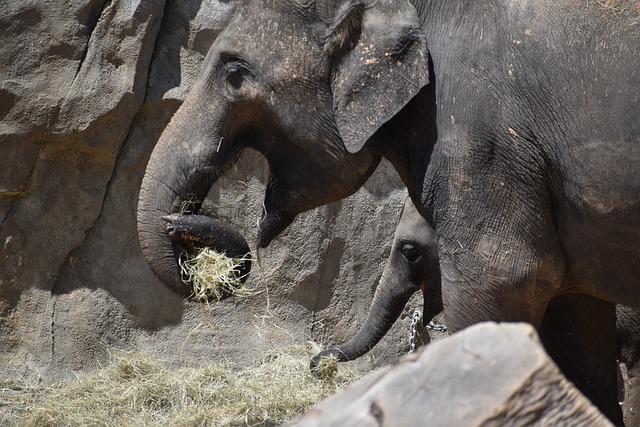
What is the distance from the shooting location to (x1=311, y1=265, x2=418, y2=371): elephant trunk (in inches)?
203

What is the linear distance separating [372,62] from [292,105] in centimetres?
36

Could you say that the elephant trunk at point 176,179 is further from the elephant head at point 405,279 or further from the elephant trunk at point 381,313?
the elephant trunk at point 381,313

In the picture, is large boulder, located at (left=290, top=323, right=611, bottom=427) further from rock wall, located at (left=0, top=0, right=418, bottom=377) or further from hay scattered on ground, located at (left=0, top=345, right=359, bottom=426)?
rock wall, located at (left=0, top=0, right=418, bottom=377)

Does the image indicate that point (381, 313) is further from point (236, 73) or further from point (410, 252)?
point (236, 73)

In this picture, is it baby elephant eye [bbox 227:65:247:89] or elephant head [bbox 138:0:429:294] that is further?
baby elephant eye [bbox 227:65:247:89]

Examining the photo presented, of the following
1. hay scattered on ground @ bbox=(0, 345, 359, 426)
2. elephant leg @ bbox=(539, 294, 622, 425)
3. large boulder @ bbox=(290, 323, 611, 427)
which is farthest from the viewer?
hay scattered on ground @ bbox=(0, 345, 359, 426)

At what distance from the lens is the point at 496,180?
13.3ft

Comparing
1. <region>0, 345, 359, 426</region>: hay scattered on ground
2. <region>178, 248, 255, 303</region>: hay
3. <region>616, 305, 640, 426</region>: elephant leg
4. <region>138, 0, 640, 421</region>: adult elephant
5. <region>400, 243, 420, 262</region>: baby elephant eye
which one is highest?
<region>138, 0, 640, 421</region>: adult elephant

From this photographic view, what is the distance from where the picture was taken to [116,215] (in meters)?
6.59

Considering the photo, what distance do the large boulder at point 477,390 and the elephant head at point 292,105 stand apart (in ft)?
6.32

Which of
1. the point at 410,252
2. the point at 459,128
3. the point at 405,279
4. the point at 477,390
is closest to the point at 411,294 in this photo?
the point at 405,279

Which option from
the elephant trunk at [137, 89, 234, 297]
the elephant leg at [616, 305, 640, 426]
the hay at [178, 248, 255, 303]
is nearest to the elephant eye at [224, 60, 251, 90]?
the elephant trunk at [137, 89, 234, 297]

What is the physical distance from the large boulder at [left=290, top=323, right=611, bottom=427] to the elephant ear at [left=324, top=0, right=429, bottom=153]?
1.92 meters

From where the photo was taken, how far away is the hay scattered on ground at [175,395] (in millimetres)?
5680
